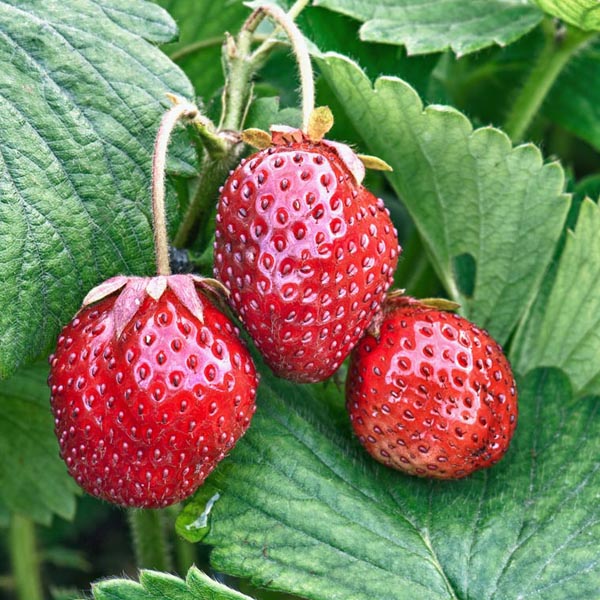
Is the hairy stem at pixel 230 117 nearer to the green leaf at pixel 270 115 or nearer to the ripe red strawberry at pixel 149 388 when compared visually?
the green leaf at pixel 270 115

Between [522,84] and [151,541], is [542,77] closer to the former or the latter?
[522,84]

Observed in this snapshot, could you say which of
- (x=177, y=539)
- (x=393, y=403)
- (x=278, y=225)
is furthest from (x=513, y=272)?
(x=177, y=539)

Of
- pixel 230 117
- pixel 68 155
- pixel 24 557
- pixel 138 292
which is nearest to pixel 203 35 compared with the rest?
pixel 230 117

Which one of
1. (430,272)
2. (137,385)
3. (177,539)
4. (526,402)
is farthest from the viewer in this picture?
(177,539)

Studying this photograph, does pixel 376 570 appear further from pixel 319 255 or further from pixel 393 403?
pixel 319 255

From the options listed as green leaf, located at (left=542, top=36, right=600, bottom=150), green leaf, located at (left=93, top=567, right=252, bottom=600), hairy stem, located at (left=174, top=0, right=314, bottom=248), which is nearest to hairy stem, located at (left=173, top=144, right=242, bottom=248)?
hairy stem, located at (left=174, top=0, right=314, bottom=248)

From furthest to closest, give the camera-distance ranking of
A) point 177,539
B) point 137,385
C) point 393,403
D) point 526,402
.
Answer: point 177,539, point 526,402, point 393,403, point 137,385
